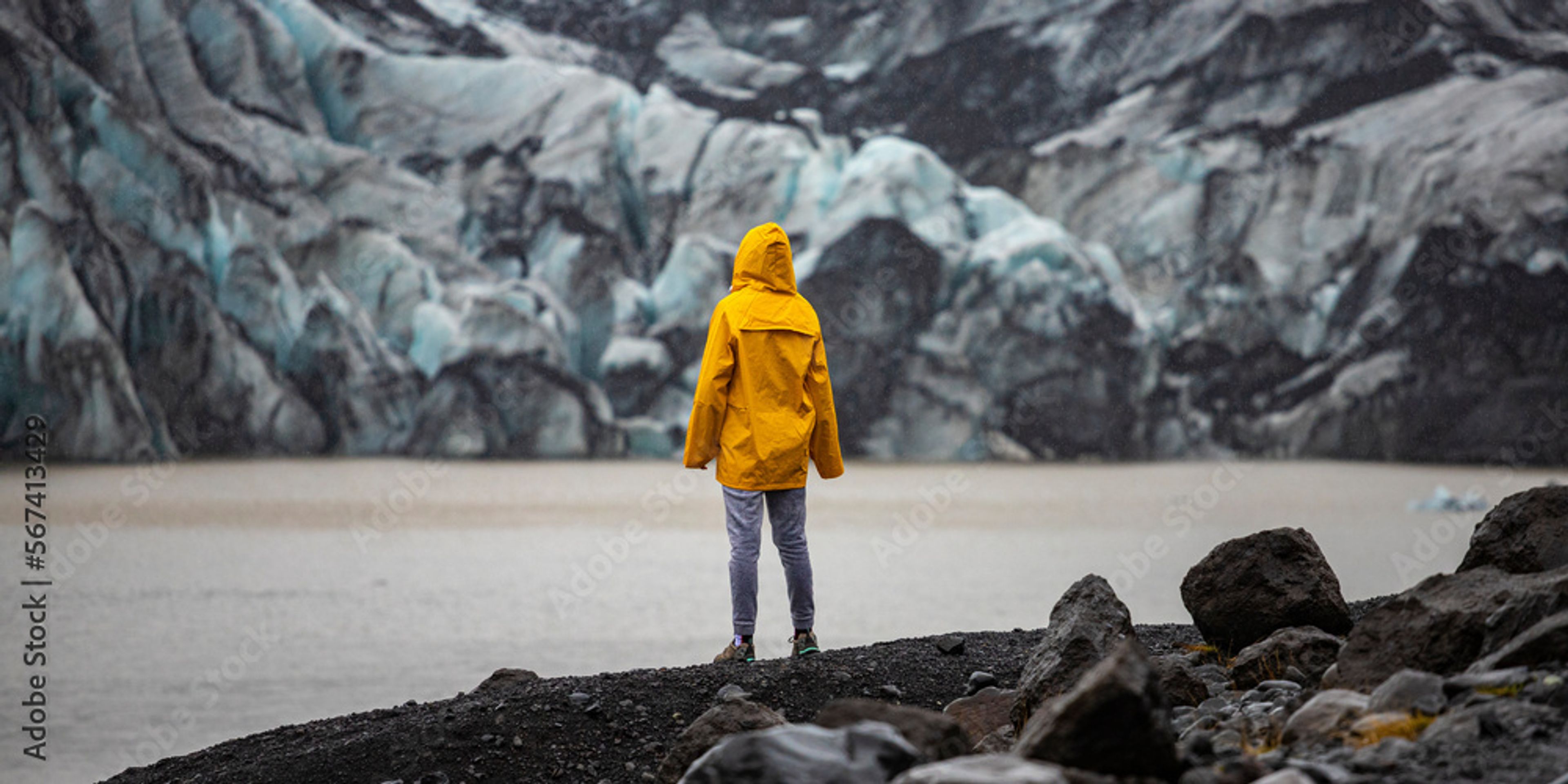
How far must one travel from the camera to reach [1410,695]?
2.16 metres

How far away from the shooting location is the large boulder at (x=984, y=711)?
9.18 ft

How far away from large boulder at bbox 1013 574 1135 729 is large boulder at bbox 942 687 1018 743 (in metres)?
0.06

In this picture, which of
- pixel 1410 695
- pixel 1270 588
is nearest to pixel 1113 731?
pixel 1410 695

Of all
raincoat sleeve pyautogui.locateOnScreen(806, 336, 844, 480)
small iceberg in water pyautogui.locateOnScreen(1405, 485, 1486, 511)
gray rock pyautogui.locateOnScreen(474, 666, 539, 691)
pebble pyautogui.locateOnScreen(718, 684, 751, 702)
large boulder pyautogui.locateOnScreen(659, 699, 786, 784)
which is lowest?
small iceberg in water pyautogui.locateOnScreen(1405, 485, 1486, 511)

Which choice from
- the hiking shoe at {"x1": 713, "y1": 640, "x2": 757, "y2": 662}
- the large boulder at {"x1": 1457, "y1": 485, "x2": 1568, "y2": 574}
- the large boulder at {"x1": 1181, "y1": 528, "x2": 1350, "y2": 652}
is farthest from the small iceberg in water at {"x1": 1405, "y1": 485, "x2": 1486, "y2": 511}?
the hiking shoe at {"x1": 713, "y1": 640, "x2": 757, "y2": 662}

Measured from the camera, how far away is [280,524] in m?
11.9

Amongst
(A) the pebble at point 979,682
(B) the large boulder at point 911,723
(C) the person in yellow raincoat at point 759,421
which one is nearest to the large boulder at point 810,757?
(B) the large boulder at point 911,723

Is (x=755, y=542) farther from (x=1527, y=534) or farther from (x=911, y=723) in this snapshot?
(x=1527, y=534)

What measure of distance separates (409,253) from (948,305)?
9455 millimetres

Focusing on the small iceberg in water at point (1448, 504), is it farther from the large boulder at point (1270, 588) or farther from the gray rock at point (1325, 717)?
the gray rock at point (1325, 717)

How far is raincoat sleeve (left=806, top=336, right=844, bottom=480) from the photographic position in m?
3.49

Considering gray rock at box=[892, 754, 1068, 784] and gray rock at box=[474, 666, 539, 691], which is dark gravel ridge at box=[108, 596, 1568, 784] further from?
gray rock at box=[892, 754, 1068, 784]

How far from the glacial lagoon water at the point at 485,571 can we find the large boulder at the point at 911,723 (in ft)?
9.66

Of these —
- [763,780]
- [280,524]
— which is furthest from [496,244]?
[763,780]
